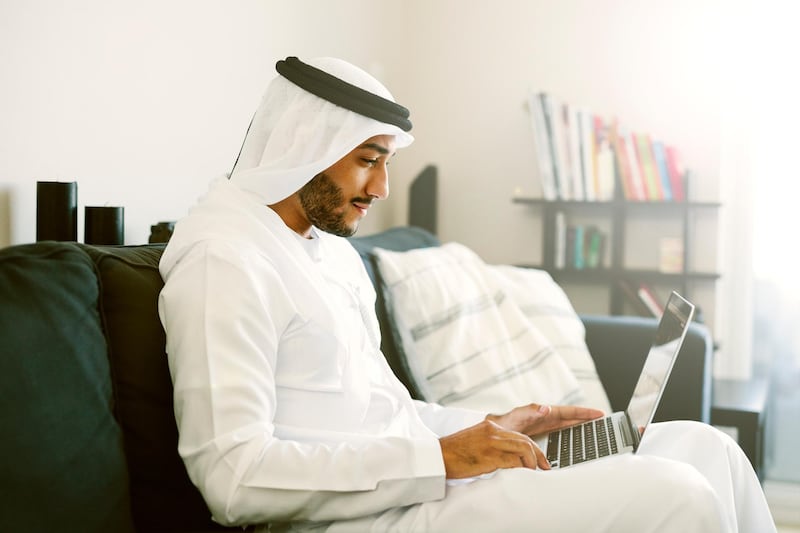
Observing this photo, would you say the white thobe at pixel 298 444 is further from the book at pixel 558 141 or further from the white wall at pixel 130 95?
the book at pixel 558 141

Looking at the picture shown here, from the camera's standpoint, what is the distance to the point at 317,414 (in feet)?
4.51

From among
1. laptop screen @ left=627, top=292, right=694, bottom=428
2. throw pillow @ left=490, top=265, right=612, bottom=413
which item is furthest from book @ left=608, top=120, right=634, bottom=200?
laptop screen @ left=627, top=292, right=694, bottom=428

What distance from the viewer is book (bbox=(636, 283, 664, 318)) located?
126 inches

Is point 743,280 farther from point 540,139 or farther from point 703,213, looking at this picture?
point 540,139

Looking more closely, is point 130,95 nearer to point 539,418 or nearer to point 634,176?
point 539,418

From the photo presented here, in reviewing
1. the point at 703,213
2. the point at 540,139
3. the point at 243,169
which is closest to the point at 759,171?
the point at 703,213

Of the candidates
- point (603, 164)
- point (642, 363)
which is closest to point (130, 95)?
point (642, 363)

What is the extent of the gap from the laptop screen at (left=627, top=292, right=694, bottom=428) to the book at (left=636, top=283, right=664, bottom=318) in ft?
4.82

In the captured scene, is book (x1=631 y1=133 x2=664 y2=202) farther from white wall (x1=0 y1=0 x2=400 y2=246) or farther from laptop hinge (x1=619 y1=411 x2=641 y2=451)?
laptop hinge (x1=619 y1=411 x2=641 y2=451)

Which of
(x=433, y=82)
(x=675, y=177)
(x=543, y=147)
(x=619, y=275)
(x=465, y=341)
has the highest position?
(x=433, y=82)

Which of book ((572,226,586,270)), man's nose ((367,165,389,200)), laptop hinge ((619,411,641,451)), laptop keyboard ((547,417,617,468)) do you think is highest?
man's nose ((367,165,389,200))


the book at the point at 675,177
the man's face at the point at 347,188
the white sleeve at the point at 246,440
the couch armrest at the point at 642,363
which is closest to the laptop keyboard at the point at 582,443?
the white sleeve at the point at 246,440

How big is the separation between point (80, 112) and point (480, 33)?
2.15m

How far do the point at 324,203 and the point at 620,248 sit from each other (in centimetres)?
197
